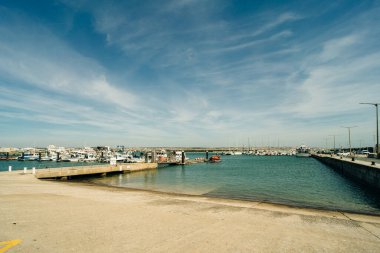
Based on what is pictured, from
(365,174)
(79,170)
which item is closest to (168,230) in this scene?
(365,174)

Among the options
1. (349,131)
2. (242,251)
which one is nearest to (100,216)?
(242,251)

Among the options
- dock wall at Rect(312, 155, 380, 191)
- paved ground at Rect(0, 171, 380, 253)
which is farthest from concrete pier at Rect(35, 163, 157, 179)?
dock wall at Rect(312, 155, 380, 191)

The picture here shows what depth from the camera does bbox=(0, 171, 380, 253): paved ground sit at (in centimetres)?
924

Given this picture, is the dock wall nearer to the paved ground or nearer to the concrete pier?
the paved ground

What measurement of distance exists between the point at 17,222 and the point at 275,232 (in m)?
11.4

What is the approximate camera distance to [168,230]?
1128 centimetres

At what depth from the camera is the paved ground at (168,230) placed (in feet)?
30.3

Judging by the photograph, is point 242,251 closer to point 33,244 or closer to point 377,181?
point 33,244

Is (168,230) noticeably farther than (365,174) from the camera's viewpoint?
No

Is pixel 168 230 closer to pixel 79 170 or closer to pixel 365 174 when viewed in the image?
pixel 365 174

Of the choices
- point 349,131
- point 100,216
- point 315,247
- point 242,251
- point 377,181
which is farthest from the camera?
point 349,131

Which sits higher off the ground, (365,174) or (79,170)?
(365,174)

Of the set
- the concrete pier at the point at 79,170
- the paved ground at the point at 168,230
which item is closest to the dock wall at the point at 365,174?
the paved ground at the point at 168,230

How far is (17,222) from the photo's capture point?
38.6ft
